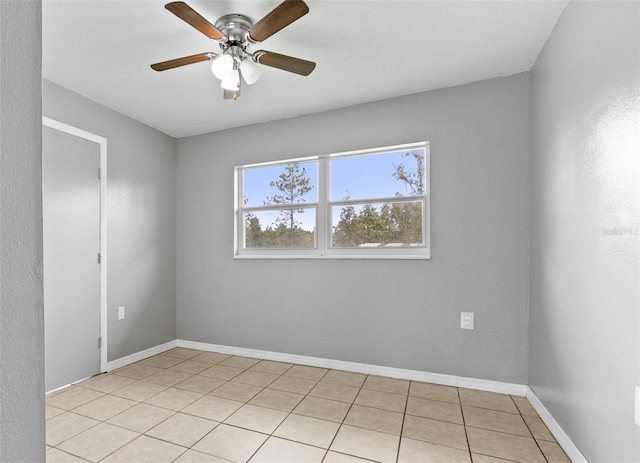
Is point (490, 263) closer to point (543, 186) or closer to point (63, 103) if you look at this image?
point (543, 186)

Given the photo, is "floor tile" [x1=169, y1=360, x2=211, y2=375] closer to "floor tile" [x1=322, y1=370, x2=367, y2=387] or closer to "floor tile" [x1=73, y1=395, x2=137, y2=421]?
"floor tile" [x1=73, y1=395, x2=137, y2=421]

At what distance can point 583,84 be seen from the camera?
1.61m

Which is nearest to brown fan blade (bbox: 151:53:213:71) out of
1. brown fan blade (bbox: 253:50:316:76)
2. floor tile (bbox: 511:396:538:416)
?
brown fan blade (bbox: 253:50:316:76)

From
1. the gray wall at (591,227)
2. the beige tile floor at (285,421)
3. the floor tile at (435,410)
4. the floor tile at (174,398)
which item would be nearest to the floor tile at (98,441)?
the beige tile floor at (285,421)

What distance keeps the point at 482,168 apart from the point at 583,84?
97cm

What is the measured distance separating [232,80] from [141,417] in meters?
2.21

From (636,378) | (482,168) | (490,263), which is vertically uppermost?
(482,168)

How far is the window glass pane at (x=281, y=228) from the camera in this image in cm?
323

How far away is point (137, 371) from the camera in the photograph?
2.95 meters

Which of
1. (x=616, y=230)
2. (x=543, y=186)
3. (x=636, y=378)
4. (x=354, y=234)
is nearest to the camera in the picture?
(x=636, y=378)

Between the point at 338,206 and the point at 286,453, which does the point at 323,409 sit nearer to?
the point at 286,453

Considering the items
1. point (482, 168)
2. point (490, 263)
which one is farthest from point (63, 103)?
point (490, 263)

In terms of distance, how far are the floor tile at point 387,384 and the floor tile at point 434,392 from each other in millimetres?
55

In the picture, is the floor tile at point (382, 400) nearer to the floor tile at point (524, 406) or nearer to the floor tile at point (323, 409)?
the floor tile at point (323, 409)
